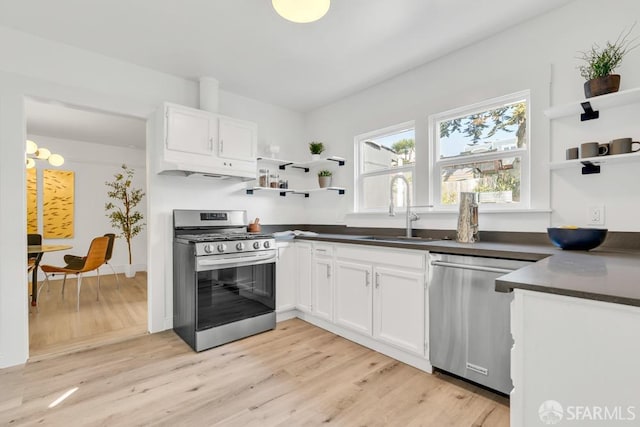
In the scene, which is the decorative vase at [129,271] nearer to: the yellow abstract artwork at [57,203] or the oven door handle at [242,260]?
the yellow abstract artwork at [57,203]

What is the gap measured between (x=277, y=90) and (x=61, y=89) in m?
1.94

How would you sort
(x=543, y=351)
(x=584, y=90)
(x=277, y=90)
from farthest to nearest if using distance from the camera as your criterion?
(x=277, y=90), (x=584, y=90), (x=543, y=351)

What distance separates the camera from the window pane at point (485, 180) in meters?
2.34

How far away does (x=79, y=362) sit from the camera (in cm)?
233

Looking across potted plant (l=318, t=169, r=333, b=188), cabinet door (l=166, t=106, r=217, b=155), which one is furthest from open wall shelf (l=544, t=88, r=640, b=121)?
cabinet door (l=166, t=106, r=217, b=155)

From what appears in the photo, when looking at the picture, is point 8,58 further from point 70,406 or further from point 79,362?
point 70,406

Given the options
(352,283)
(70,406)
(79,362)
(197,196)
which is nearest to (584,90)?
(352,283)

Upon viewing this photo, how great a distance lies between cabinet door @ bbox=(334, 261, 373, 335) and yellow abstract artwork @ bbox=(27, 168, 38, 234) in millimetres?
5533

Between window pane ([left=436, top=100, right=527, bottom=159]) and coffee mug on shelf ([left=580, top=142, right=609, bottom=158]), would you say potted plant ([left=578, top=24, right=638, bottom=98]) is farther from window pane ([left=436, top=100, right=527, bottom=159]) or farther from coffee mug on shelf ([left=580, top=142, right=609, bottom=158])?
window pane ([left=436, top=100, right=527, bottom=159])

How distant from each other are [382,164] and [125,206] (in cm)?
511

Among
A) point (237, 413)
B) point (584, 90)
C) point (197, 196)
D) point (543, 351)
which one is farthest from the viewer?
point (197, 196)

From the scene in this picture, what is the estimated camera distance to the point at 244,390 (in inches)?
76.3

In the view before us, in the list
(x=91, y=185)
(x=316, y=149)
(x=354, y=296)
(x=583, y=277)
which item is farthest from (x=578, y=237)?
(x=91, y=185)

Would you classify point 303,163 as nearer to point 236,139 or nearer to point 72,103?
point 236,139
